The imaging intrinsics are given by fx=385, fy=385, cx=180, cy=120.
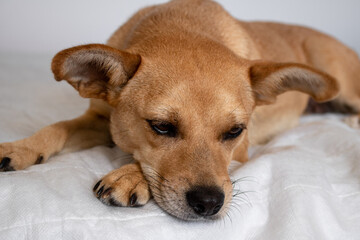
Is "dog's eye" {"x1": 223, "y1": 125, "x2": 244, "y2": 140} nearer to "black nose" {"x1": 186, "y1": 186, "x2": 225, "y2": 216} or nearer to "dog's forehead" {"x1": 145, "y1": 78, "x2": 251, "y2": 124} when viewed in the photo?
"dog's forehead" {"x1": 145, "y1": 78, "x2": 251, "y2": 124}

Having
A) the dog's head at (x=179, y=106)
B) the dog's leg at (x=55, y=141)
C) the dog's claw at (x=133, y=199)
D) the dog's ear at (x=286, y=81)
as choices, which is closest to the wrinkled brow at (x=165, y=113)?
the dog's head at (x=179, y=106)

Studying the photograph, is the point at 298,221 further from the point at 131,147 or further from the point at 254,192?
the point at 131,147

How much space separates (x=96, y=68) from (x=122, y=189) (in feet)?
2.51

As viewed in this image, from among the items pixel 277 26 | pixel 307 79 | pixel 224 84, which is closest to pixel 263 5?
pixel 277 26

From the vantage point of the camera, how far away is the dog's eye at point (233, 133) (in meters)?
2.23

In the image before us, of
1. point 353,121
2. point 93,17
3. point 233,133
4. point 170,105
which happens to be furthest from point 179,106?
point 93,17

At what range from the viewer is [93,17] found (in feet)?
20.8

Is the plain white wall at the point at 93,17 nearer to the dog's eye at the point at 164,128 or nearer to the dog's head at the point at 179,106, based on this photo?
the dog's head at the point at 179,106

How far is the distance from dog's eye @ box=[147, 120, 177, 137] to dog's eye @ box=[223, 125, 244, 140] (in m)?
0.31

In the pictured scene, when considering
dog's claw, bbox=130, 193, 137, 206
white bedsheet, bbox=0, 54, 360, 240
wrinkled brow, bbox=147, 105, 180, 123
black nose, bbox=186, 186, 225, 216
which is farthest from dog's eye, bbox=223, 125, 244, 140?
dog's claw, bbox=130, 193, 137, 206

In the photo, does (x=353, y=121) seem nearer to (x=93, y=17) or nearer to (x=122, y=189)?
(x=122, y=189)

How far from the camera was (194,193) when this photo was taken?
183 cm

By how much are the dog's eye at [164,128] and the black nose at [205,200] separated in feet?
1.26

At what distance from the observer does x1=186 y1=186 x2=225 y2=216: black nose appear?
1.81 m
